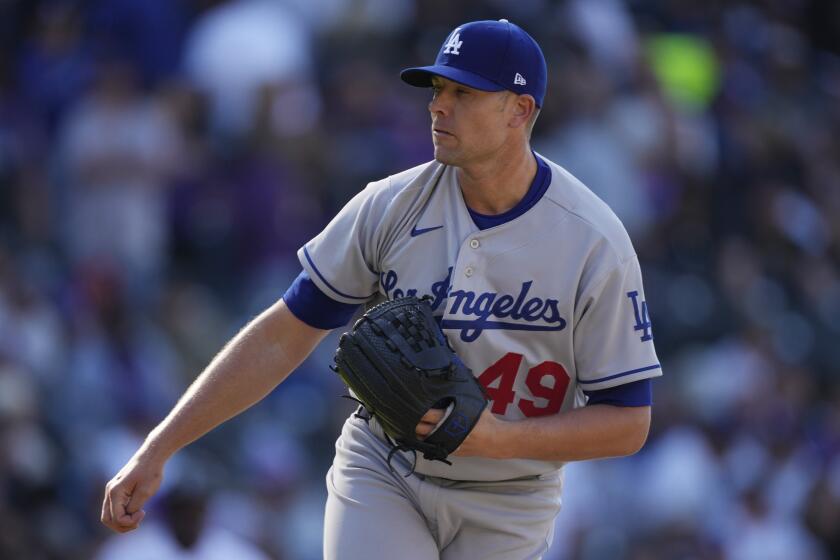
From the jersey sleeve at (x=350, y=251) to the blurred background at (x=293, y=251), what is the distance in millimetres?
3037

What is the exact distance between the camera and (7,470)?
7520 mm

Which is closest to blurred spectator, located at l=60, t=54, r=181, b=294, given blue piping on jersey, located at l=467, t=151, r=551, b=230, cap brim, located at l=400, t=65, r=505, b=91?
blue piping on jersey, located at l=467, t=151, r=551, b=230

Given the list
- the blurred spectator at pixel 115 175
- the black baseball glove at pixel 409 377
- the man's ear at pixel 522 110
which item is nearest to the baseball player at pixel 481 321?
the man's ear at pixel 522 110

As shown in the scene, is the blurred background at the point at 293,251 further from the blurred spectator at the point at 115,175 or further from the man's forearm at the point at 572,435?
the man's forearm at the point at 572,435

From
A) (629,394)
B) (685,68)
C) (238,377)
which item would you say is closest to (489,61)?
(629,394)

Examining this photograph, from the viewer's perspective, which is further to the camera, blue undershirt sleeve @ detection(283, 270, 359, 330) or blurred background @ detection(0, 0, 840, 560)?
blurred background @ detection(0, 0, 840, 560)

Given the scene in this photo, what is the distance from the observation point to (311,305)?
13.2 feet

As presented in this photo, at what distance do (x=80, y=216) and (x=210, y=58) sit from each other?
5.03ft

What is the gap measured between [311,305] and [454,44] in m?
0.80

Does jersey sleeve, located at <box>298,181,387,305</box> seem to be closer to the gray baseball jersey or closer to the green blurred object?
the gray baseball jersey

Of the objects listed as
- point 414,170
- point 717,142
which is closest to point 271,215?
point 717,142

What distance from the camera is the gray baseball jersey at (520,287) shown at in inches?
150

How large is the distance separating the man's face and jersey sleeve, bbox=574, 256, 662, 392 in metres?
0.45

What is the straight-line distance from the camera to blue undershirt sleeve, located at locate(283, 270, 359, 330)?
4012mm
